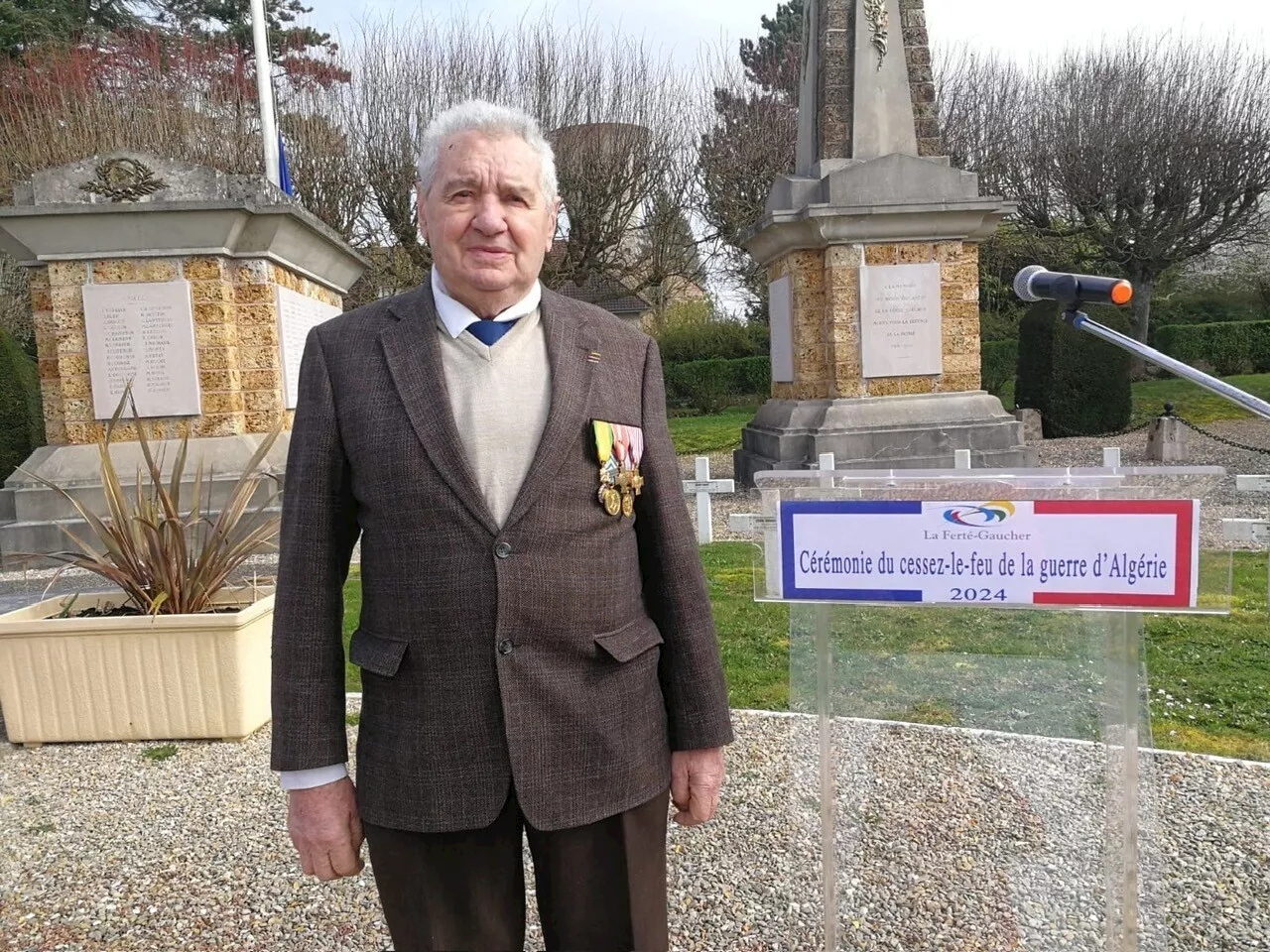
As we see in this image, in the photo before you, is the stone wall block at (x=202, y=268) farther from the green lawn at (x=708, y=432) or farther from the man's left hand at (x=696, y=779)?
the green lawn at (x=708, y=432)

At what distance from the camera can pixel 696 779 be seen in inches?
72.4

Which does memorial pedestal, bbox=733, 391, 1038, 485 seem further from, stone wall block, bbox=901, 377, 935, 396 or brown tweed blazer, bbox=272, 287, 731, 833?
brown tweed blazer, bbox=272, 287, 731, 833

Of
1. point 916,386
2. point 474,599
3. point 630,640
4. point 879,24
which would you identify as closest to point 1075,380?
point 916,386

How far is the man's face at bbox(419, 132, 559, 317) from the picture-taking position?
165 centimetres

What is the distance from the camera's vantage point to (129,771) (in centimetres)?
388

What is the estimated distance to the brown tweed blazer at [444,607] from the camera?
5.29 feet

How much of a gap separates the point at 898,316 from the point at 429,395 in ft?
29.8

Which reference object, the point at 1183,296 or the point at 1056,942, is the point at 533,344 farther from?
the point at 1183,296

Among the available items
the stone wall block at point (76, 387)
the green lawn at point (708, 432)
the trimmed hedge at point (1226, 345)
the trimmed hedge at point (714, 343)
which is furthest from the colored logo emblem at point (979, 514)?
the trimmed hedge at point (714, 343)

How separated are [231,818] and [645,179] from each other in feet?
60.7

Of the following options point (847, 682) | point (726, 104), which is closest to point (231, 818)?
point (847, 682)

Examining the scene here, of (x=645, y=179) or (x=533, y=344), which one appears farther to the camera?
(x=645, y=179)

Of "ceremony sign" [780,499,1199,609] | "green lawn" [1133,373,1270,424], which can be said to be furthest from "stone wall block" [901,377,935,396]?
"green lawn" [1133,373,1270,424]

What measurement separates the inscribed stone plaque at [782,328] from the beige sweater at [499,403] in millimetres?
9142
